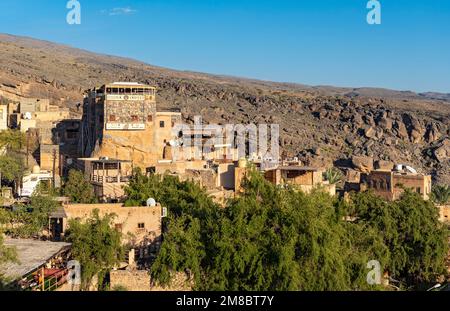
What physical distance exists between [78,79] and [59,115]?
120 feet

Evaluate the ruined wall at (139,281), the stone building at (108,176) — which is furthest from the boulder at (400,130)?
the ruined wall at (139,281)

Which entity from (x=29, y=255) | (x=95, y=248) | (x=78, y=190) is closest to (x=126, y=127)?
(x=78, y=190)

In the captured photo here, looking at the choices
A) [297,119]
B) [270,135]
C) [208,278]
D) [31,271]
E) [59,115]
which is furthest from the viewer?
[297,119]

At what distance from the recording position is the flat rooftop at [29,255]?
1505cm

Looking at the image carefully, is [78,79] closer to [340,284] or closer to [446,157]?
[446,157]

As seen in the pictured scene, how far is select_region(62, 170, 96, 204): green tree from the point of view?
23847mm

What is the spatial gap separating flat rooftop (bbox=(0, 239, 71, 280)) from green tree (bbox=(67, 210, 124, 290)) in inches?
16.0

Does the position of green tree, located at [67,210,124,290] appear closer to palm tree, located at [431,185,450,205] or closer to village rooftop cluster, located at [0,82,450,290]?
village rooftop cluster, located at [0,82,450,290]

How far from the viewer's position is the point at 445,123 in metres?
62.7

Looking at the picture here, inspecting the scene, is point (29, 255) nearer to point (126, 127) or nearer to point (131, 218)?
point (131, 218)

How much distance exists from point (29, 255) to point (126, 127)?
14.5 m

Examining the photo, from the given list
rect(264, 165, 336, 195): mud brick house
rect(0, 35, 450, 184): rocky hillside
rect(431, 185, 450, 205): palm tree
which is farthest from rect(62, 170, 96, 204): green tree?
rect(0, 35, 450, 184): rocky hillside

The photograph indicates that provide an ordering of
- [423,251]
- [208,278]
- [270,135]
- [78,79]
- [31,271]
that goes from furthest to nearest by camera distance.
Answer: [78,79] < [270,135] < [423,251] < [208,278] < [31,271]
